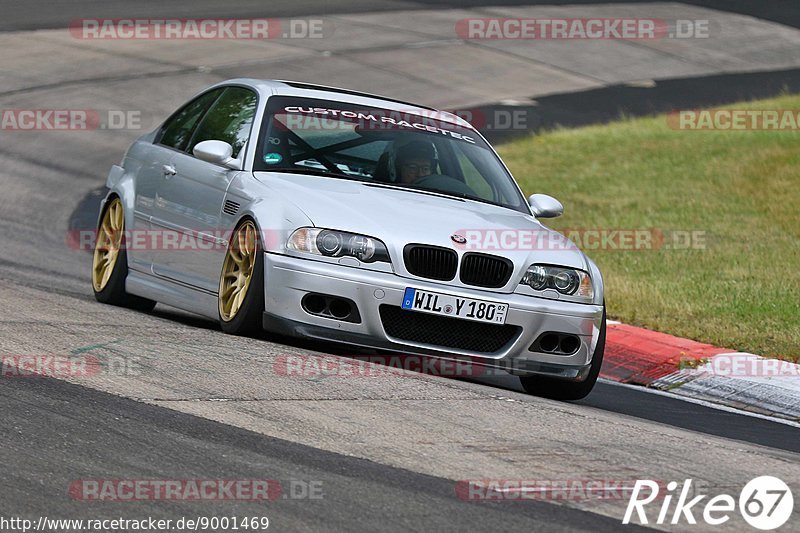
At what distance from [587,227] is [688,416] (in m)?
7.31

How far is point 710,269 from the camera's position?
531 inches

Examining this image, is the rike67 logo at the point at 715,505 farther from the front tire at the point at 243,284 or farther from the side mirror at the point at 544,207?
the side mirror at the point at 544,207

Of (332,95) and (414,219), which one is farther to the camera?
(332,95)

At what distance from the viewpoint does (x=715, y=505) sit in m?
5.55

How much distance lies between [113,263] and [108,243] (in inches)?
12.5

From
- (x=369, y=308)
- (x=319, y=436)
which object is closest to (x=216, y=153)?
(x=369, y=308)

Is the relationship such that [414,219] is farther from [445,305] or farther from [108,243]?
[108,243]

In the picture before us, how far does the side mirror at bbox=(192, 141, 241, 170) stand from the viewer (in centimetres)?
873

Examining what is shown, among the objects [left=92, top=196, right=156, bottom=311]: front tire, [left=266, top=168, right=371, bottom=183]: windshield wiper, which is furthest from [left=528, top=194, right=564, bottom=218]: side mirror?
[left=92, top=196, right=156, bottom=311]: front tire

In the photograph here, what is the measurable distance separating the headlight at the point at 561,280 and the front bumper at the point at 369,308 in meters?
0.10

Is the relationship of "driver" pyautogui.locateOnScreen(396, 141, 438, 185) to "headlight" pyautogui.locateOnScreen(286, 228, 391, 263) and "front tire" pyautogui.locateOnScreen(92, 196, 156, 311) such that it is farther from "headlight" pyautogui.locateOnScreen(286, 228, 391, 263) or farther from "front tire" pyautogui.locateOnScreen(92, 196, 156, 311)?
"front tire" pyautogui.locateOnScreen(92, 196, 156, 311)

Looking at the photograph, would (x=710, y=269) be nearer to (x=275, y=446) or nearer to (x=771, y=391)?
(x=771, y=391)

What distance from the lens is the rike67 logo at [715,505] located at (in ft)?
17.5

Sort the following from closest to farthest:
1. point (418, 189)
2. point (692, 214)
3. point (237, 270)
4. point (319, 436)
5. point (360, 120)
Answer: point (319, 436), point (237, 270), point (418, 189), point (360, 120), point (692, 214)
